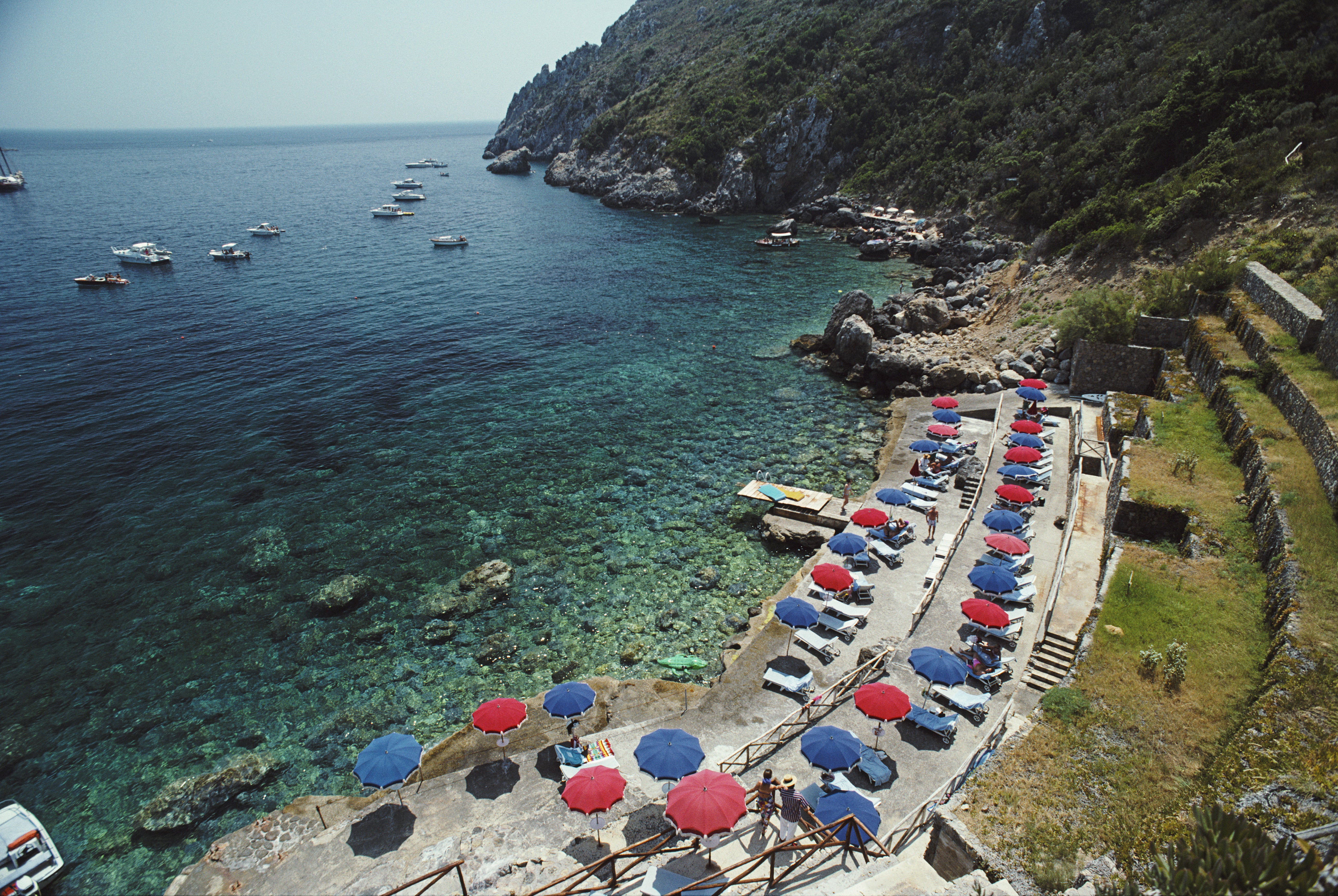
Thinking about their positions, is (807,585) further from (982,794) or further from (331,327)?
(331,327)

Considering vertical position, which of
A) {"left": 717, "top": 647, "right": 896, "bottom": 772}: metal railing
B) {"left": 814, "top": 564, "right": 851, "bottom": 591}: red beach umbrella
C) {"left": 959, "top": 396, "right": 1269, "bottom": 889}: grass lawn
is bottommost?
{"left": 717, "top": 647, "right": 896, "bottom": 772}: metal railing

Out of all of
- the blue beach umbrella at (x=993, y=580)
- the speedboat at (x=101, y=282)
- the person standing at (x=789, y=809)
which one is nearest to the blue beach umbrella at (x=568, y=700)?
the person standing at (x=789, y=809)

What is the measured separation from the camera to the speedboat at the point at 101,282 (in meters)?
63.8

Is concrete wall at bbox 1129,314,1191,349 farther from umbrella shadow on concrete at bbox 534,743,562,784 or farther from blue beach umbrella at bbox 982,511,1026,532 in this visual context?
umbrella shadow on concrete at bbox 534,743,562,784

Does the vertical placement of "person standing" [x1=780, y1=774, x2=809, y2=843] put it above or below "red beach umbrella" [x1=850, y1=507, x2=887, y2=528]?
below

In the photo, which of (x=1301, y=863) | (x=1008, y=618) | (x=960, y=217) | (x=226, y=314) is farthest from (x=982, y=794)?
(x=960, y=217)

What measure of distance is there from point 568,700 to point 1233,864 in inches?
553

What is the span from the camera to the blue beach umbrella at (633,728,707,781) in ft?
49.1

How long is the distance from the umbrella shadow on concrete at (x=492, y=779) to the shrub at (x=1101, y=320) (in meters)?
37.3

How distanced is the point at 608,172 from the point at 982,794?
131241 millimetres

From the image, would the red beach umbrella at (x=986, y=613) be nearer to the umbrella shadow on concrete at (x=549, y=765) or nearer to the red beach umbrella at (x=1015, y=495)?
the red beach umbrella at (x=1015, y=495)

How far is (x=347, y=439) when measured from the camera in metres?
37.2

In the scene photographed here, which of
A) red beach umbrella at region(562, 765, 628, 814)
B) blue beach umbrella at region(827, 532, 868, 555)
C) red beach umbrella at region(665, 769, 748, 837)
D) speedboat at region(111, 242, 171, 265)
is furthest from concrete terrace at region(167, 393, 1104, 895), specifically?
speedboat at region(111, 242, 171, 265)

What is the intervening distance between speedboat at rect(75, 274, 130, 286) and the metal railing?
255 ft
